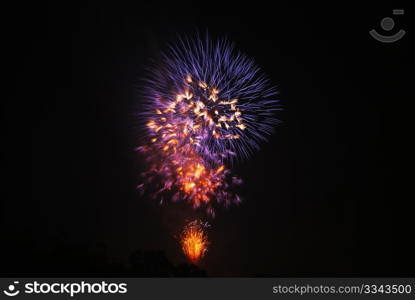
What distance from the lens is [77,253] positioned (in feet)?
81.0

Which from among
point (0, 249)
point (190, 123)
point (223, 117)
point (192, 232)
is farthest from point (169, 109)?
point (0, 249)

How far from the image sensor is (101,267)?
23719 mm

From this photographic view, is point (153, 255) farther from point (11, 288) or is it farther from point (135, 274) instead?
point (11, 288)

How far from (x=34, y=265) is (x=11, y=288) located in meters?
8.12

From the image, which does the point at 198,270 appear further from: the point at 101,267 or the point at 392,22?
the point at 392,22

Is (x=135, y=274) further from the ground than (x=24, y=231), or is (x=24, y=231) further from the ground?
(x=24, y=231)

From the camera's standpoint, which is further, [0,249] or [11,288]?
[0,249]

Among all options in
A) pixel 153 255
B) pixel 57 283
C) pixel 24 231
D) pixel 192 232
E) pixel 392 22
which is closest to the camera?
pixel 57 283

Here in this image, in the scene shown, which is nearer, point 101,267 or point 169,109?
point 101,267

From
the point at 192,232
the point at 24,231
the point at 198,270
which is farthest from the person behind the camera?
the point at 192,232

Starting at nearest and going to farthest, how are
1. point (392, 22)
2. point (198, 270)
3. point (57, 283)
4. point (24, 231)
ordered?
point (57, 283)
point (392, 22)
point (198, 270)
point (24, 231)

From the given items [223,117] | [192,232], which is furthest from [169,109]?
[192,232]

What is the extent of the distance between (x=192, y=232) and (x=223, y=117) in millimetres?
11423

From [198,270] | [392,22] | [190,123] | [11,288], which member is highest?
[392,22]
